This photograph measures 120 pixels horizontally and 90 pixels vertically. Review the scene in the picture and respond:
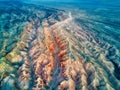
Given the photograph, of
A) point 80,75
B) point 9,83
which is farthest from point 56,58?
point 9,83

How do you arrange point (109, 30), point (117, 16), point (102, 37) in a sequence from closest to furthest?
point (102, 37), point (109, 30), point (117, 16)

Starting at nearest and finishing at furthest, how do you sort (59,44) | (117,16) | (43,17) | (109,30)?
(59,44) → (109,30) → (43,17) → (117,16)

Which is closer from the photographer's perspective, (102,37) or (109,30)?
(102,37)

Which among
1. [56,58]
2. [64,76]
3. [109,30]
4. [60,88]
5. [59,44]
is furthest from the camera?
[109,30]

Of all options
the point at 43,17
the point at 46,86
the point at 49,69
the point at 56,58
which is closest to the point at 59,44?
the point at 56,58

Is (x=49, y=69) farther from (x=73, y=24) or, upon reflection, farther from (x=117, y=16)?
(x=117, y=16)

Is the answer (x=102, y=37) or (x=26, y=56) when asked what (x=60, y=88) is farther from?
(x=102, y=37)
